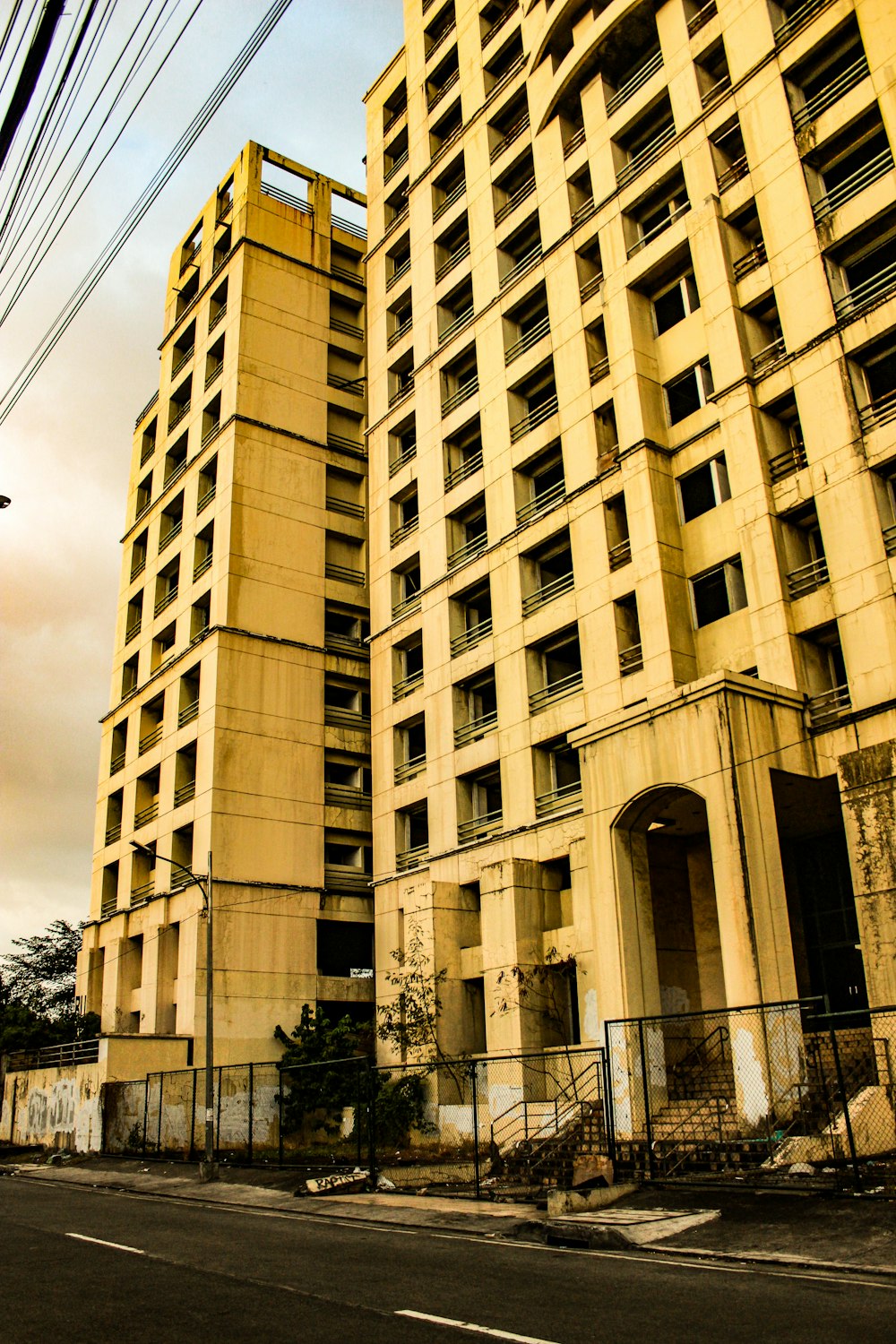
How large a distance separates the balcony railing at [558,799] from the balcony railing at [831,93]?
62.9ft

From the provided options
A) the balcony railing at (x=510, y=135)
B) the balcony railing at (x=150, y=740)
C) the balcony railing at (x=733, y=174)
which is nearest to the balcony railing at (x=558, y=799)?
the balcony railing at (x=733, y=174)

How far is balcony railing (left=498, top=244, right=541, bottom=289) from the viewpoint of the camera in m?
37.3

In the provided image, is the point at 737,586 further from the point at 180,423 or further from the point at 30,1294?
the point at 180,423

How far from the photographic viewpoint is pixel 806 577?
25.8 metres

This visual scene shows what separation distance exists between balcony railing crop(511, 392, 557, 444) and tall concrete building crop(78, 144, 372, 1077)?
507 inches

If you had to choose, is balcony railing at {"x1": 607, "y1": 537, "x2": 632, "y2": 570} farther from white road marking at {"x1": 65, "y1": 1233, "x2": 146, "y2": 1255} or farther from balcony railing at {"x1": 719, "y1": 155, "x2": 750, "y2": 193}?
white road marking at {"x1": 65, "y1": 1233, "x2": 146, "y2": 1255}

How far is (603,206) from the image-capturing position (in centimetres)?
3441

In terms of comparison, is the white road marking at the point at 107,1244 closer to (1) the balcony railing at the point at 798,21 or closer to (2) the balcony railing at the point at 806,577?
(2) the balcony railing at the point at 806,577

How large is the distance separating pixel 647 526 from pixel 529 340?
11.2m

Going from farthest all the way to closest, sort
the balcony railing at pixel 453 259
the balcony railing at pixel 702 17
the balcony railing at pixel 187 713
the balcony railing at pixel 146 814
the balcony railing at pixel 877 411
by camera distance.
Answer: the balcony railing at pixel 146 814, the balcony railing at pixel 187 713, the balcony railing at pixel 453 259, the balcony railing at pixel 702 17, the balcony railing at pixel 877 411

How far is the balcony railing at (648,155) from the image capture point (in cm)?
3297

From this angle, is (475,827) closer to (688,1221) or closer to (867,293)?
(867,293)

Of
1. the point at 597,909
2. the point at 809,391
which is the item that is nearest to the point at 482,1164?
the point at 597,909

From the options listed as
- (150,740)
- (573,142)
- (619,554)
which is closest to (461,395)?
(573,142)
